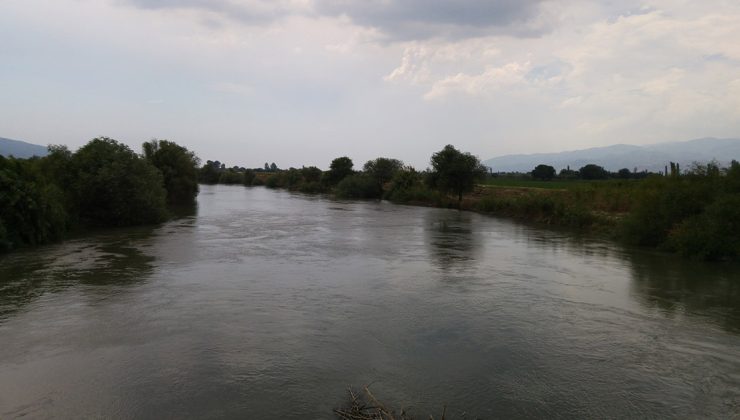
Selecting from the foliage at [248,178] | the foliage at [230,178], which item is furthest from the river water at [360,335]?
the foliage at [230,178]

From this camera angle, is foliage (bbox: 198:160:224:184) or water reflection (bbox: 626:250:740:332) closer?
water reflection (bbox: 626:250:740:332)

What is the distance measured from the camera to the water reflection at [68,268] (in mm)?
14414

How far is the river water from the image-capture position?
8.01 m

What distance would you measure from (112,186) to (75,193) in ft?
6.86

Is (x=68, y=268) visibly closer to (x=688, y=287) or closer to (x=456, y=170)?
(x=688, y=287)

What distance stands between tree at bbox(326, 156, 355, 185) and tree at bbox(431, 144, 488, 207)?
35.6 m

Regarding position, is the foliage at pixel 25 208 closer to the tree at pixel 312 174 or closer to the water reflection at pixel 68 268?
the water reflection at pixel 68 268

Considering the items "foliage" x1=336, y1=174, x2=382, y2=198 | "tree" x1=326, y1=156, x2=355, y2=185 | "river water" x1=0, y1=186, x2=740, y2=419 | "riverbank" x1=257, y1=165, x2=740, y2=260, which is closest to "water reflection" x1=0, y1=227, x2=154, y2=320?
"river water" x1=0, y1=186, x2=740, y2=419

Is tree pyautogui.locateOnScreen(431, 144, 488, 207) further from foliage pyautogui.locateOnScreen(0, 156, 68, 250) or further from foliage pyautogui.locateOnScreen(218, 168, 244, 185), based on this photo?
foliage pyautogui.locateOnScreen(218, 168, 244, 185)

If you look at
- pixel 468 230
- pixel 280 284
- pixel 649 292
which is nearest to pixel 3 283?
pixel 280 284

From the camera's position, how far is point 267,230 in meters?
32.1

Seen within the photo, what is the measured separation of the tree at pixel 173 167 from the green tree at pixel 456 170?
29.3 metres

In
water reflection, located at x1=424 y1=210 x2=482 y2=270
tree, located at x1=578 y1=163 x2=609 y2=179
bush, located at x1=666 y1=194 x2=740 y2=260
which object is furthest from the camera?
tree, located at x1=578 y1=163 x2=609 y2=179

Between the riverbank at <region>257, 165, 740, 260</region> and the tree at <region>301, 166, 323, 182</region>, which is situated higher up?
the tree at <region>301, 166, 323, 182</region>
